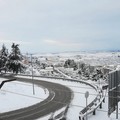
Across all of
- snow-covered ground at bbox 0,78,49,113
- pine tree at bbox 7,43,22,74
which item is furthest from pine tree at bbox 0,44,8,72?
snow-covered ground at bbox 0,78,49,113

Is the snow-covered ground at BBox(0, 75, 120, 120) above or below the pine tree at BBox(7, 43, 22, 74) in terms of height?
below

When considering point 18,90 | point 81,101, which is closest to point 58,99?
point 81,101

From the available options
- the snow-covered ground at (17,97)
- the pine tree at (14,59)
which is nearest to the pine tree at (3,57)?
the pine tree at (14,59)

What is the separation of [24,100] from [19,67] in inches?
1456

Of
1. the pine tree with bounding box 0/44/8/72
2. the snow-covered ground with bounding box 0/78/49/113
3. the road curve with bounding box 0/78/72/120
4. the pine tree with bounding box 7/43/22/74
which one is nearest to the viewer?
the road curve with bounding box 0/78/72/120

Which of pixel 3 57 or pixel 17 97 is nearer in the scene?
pixel 17 97

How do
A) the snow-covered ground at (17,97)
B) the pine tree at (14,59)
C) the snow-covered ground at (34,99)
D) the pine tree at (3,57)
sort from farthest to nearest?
the pine tree at (3,57), the pine tree at (14,59), the snow-covered ground at (17,97), the snow-covered ground at (34,99)

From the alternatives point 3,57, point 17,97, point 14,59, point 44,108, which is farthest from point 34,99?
point 3,57

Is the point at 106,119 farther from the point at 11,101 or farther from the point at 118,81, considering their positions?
the point at 11,101

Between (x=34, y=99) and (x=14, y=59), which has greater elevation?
(x=14, y=59)

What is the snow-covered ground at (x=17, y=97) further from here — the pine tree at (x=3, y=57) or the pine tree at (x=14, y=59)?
the pine tree at (x=3, y=57)

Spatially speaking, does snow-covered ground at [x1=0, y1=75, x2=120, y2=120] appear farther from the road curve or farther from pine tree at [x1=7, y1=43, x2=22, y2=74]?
pine tree at [x1=7, y1=43, x2=22, y2=74]

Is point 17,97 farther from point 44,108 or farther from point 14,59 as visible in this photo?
point 14,59

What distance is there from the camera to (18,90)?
4450 cm
